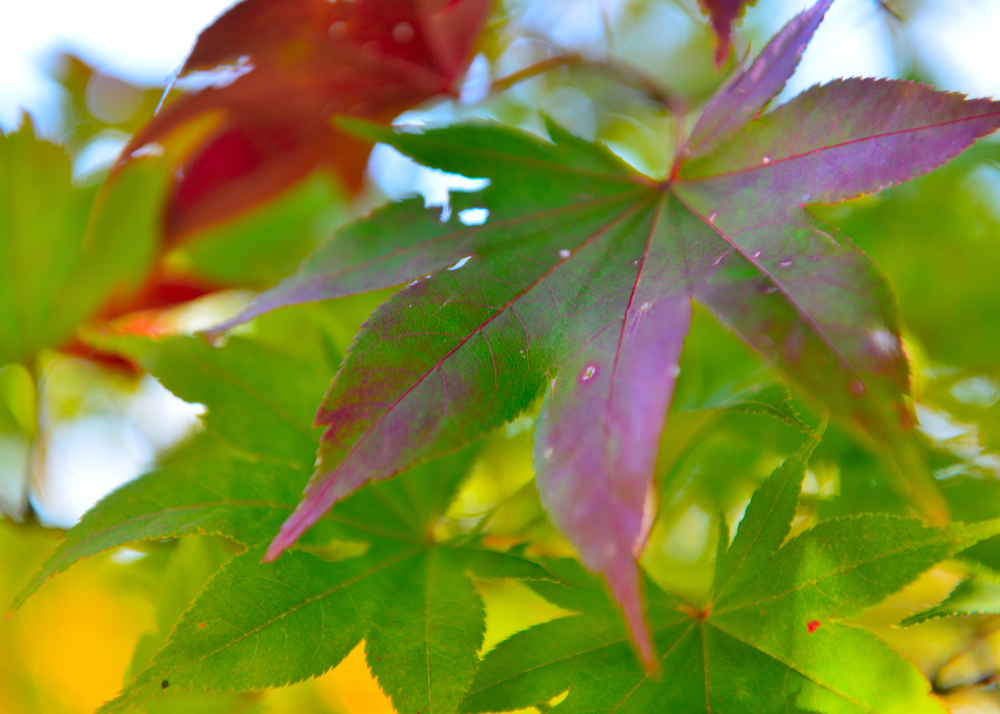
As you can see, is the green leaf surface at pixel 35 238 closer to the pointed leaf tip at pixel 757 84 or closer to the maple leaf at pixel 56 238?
the maple leaf at pixel 56 238

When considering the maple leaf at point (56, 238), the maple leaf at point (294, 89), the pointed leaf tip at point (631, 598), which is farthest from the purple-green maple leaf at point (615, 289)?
the maple leaf at point (56, 238)

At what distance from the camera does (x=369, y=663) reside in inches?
14.3

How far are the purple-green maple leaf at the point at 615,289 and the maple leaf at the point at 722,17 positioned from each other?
0.10ft

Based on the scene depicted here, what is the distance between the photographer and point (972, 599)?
37cm

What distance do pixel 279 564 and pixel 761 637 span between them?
284mm

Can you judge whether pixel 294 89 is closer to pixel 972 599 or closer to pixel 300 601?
pixel 300 601

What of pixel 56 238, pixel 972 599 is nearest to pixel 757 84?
pixel 972 599

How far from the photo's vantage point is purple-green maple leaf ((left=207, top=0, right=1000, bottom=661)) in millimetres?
290

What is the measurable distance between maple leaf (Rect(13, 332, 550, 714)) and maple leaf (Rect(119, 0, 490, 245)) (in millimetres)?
311

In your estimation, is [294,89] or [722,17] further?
[294,89]

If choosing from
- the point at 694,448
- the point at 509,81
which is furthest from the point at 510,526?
the point at 509,81

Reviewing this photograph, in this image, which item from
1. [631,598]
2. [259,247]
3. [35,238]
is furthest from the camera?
[259,247]

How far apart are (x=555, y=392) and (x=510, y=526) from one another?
0.94 ft

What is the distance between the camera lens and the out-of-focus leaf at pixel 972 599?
1.14 feet
